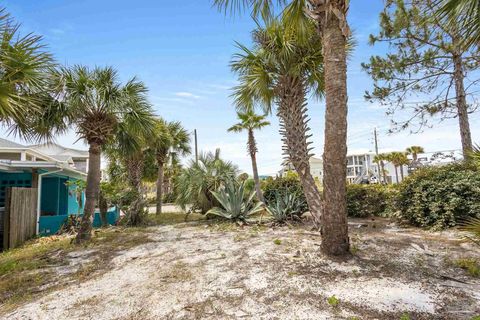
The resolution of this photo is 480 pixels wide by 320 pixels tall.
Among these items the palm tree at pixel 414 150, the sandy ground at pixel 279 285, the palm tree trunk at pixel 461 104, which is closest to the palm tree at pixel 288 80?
the sandy ground at pixel 279 285

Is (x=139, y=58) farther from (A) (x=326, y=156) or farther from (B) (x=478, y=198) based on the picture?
(B) (x=478, y=198)

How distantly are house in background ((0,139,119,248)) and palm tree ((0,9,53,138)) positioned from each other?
3.28 metres

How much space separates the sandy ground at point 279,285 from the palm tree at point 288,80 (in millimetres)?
2168

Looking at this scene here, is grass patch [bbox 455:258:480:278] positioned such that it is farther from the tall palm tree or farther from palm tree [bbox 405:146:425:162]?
palm tree [bbox 405:146:425:162]

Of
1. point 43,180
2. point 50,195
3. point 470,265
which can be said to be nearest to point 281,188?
point 470,265

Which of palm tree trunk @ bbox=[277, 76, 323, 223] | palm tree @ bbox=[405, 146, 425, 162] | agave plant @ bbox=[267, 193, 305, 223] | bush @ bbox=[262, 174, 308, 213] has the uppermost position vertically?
palm tree @ bbox=[405, 146, 425, 162]

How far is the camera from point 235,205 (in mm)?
8750

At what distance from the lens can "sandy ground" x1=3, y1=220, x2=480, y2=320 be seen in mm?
2885

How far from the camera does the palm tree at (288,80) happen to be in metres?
6.52

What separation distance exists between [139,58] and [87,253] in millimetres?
5796

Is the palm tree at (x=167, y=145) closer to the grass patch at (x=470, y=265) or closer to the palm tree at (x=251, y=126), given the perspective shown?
the palm tree at (x=251, y=126)

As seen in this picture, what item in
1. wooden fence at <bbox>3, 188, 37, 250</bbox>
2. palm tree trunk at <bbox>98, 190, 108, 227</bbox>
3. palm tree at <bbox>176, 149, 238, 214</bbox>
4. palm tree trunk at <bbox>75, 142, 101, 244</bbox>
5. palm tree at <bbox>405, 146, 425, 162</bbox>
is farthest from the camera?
palm tree at <bbox>405, 146, 425, 162</bbox>

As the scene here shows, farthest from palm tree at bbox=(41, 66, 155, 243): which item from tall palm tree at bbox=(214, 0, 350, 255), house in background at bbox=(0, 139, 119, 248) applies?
tall palm tree at bbox=(214, 0, 350, 255)

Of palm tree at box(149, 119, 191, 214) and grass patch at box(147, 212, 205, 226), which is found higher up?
palm tree at box(149, 119, 191, 214)
